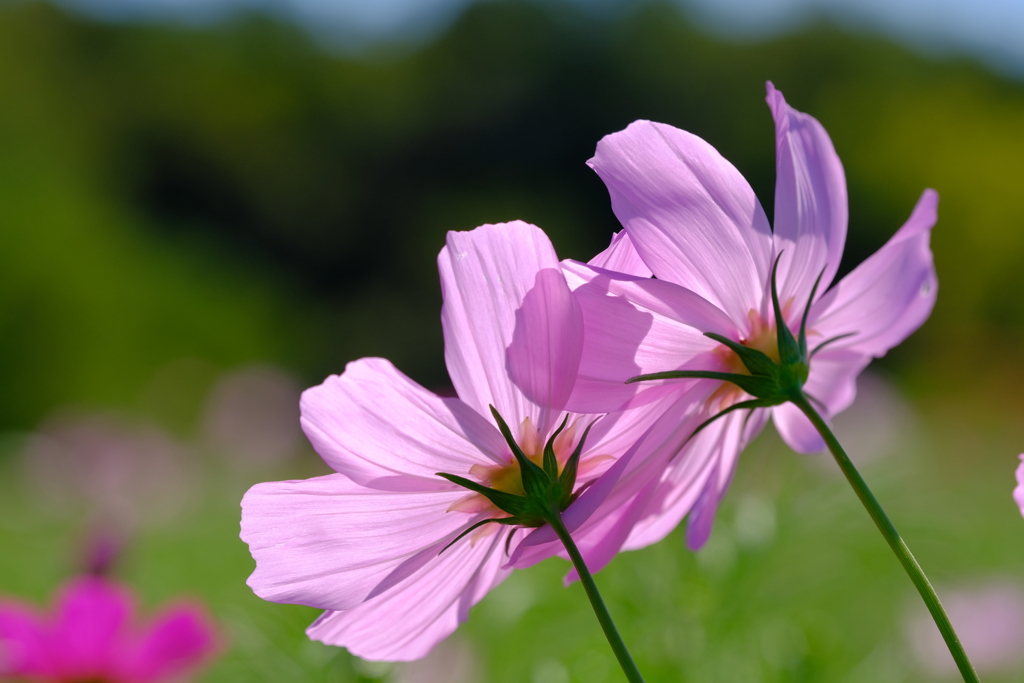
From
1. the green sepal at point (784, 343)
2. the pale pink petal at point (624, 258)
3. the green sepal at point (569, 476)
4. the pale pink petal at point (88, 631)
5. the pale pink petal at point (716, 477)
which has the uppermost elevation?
the pale pink petal at point (88, 631)

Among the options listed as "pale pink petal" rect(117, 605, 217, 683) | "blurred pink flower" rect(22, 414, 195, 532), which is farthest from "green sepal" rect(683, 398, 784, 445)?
"blurred pink flower" rect(22, 414, 195, 532)

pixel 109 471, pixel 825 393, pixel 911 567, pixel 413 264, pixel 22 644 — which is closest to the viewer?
pixel 911 567

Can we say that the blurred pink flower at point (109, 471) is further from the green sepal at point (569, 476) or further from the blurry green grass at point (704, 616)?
the green sepal at point (569, 476)

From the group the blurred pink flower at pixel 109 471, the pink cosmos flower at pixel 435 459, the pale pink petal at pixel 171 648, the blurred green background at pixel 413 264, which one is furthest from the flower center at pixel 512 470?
the blurred pink flower at pixel 109 471

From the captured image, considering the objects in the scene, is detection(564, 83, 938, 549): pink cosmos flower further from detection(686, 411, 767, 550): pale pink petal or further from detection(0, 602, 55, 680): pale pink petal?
detection(0, 602, 55, 680): pale pink petal

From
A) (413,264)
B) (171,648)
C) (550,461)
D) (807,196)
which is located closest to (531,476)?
(550,461)

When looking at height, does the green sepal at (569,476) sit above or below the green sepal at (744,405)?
above

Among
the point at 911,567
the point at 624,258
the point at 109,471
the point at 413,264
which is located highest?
the point at 413,264

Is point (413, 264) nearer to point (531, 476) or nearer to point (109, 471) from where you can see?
point (109, 471)
